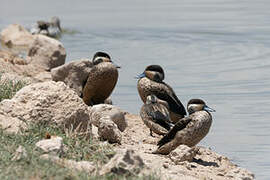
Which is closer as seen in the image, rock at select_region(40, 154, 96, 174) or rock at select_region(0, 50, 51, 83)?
rock at select_region(40, 154, 96, 174)

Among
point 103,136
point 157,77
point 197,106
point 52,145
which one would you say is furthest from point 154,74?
point 52,145

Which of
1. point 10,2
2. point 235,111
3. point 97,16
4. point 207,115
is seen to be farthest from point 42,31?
point 207,115

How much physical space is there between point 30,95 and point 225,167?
8.37 ft

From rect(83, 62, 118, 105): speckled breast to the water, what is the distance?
0.59 m

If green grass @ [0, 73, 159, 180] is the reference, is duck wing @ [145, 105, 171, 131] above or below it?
below

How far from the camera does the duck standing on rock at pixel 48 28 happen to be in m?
24.5

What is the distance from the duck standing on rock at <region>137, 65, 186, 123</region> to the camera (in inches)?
474

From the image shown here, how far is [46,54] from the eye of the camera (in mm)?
17172

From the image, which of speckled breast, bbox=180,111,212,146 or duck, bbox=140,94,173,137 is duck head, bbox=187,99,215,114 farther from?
duck, bbox=140,94,173,137

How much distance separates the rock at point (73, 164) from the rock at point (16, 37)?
1582cm

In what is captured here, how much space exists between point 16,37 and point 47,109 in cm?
1463

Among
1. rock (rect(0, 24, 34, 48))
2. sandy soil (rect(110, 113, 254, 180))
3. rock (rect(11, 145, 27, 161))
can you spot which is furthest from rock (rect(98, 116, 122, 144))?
rock (rect(0, 24, 34, 48))

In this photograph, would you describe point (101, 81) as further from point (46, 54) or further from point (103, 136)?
point (46, 54)

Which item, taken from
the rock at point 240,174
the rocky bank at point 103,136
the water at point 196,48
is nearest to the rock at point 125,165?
the rocky bank at point 103,136
